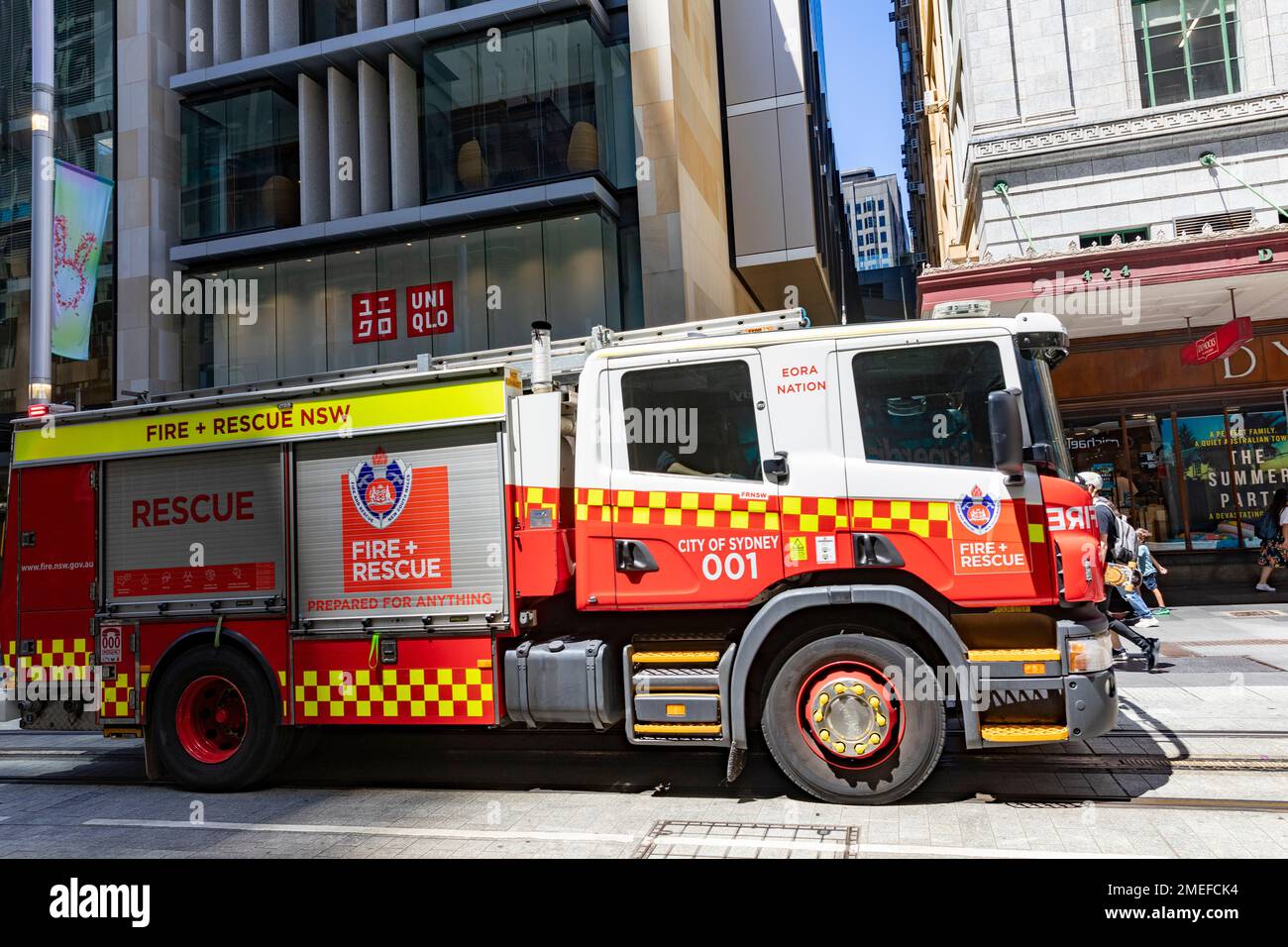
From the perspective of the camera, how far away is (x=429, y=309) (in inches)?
699

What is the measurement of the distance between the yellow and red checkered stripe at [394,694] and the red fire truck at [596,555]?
0.02 meters

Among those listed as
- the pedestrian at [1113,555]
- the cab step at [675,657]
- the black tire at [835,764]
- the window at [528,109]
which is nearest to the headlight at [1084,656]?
the black tire at [835,764]

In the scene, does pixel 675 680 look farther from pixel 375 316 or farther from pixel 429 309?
pixel 375 316

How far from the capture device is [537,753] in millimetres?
7387

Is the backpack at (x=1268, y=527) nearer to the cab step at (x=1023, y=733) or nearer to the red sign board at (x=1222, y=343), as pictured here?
the red sign board at (x=1222, y=343)

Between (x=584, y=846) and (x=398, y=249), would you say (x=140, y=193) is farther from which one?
(x=584, y=846)

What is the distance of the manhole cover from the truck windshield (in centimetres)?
253

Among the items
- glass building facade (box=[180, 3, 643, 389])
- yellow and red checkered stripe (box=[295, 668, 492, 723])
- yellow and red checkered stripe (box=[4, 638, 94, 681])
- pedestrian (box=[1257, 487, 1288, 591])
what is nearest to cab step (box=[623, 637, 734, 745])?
yellow and red checkered stripe (box=[295, 668, 492, 723])

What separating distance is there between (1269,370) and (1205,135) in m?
4.21

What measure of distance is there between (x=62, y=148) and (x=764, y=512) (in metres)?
22.7

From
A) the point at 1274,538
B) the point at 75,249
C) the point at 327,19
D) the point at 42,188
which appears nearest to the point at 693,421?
the point at 42,188

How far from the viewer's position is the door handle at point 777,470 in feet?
18.1
